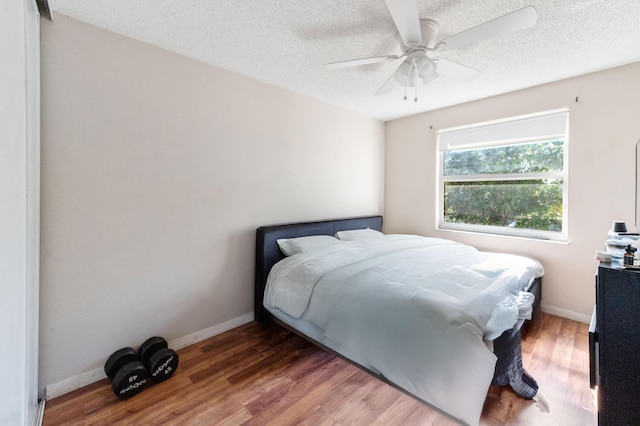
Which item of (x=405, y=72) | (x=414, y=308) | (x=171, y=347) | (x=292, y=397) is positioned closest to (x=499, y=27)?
(x=405, y=72)

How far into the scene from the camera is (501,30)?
149 centimetres

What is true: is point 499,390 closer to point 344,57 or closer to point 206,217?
point 206,217

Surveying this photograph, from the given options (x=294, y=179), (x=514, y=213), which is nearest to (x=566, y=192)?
(x=514, y=213)

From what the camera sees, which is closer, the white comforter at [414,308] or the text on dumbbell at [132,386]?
the white comforter at [414,308]

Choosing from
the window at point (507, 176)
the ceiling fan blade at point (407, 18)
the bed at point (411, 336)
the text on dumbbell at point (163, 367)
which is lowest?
the text on dumbbell at point (163, 367)

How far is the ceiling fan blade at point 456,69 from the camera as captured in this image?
1.90 m

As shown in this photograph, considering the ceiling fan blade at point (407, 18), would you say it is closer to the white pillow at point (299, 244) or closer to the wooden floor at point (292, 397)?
the white pillow at point (299, 244)

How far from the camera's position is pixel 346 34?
193 centimetres

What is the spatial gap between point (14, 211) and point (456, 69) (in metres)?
2.59

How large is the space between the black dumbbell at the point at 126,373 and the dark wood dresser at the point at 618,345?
246 centimetres

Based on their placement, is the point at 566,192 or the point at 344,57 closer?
the point at 344,57

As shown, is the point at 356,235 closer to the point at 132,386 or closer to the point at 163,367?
the point at 163,367

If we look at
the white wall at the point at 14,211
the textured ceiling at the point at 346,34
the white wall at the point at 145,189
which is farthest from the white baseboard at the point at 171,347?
the textured ceiling at the point at 346,34

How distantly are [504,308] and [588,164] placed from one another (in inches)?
85.5
